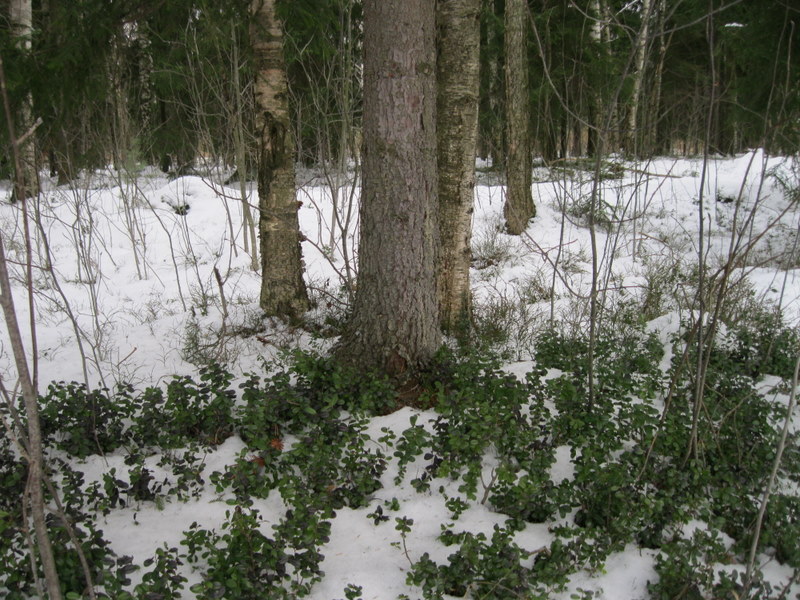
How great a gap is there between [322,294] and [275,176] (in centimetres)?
139

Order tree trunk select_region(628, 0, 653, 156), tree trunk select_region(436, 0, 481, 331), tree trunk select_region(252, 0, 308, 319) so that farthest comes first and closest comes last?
tree trunk select_region(252, 0, 308, 319) < tree trunk select_region(436, 0, 481, 331) < tree trunk select_region(628, 0, 653, 156)

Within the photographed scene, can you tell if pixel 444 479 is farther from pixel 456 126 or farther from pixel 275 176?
pixel 275 176

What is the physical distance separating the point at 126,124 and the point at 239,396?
18.1 feet

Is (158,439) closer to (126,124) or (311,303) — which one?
(311,303)

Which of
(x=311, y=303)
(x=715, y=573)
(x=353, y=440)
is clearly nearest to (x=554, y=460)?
(x=715, y=573)

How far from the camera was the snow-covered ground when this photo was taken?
2617mm

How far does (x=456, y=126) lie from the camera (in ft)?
13.9

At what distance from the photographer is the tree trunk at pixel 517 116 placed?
8.43m

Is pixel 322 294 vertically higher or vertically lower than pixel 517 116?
lower

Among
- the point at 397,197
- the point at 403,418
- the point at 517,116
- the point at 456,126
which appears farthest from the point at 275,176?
the point at 517,116

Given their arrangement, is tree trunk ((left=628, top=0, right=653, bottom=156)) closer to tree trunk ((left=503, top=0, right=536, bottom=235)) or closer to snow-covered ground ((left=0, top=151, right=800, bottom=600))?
snow-covered ground ((left=0, top=151, right=800, bottom=600))

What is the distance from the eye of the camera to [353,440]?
10.1 ft

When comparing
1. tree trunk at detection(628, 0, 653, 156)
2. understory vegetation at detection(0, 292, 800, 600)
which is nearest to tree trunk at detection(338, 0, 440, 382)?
understory vegetation at detection(0, 292, 800, 600)

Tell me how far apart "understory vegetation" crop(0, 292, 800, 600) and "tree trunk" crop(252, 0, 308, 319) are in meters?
1.64
